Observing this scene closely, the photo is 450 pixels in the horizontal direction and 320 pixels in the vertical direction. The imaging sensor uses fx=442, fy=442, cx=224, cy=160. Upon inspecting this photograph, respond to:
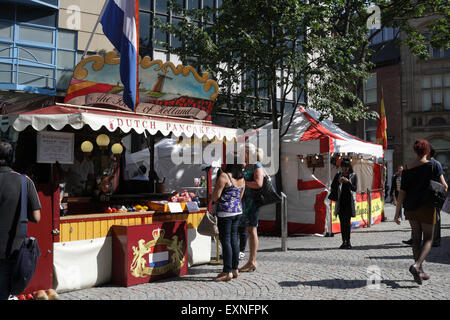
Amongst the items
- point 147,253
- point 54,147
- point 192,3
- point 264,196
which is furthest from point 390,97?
point 54,147

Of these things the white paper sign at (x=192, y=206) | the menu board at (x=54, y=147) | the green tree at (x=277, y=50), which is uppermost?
the green tree at (x=277, y=50)

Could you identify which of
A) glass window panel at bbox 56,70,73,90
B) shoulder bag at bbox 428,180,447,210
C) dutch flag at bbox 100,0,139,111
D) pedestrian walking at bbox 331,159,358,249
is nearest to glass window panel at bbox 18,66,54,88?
glass window panel at bbox 56,70,73,90

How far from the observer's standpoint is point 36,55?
18.3 meters

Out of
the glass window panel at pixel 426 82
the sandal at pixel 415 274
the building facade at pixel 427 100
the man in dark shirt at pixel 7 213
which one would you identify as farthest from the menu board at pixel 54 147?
the glass window panel at pixel 426 82

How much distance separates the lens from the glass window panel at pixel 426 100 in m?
31.9

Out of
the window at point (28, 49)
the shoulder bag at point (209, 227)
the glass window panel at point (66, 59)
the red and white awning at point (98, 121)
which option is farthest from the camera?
the glass window panel at point (66, 59)

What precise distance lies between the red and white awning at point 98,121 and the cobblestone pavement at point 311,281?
2.14 meters

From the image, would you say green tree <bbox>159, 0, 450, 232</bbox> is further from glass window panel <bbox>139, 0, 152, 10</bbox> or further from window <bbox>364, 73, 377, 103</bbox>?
window <bbox>364, 73, 377, 103</bbox>

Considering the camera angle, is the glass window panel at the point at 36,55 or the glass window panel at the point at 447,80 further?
→ the glass window panel at the point at 447,80

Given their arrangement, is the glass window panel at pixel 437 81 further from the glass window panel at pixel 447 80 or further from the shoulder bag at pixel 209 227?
the shoulder bag at pixel 209 227

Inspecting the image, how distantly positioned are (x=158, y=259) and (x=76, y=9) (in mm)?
16267

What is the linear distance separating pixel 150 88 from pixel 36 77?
40.3ft

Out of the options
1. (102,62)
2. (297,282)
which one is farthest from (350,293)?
(102,62)

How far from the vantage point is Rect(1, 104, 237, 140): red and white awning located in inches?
211
